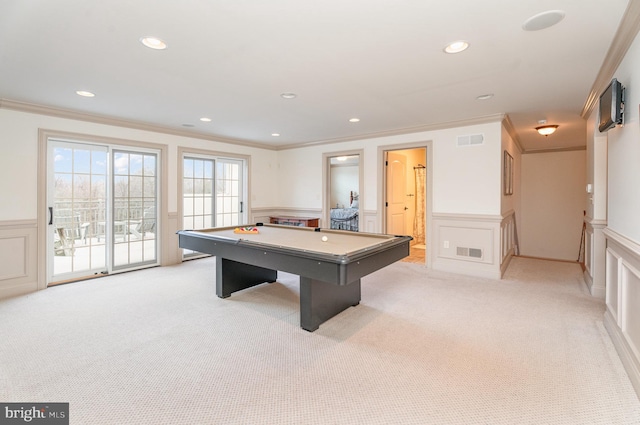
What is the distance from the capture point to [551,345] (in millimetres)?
2510

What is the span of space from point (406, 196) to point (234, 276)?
4397 millimetres

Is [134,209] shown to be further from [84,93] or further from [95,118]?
[84,93]

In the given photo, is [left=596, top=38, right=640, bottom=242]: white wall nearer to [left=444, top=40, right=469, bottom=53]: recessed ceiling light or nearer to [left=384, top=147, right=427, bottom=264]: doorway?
[left=444, top=40, right=469, bottom=53]: recessed ceiling light

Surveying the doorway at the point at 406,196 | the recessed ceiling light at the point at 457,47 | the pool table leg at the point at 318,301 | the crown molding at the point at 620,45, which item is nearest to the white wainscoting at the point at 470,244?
the doorway at the point at 406,196

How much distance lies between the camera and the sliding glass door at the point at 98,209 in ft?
13.8

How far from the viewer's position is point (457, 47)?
7.78 feet

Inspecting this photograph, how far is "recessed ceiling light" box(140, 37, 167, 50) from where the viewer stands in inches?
87.8

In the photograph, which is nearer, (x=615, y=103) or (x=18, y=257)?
(x=615, y=103)

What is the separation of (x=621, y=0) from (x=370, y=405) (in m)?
2.75

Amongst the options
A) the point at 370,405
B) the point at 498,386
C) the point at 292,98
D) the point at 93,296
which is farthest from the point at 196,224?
the point at 498,386

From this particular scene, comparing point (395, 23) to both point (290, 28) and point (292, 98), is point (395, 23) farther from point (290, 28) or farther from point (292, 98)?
point (292, 98)

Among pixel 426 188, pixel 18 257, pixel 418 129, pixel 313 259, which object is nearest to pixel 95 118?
pixel 18 257

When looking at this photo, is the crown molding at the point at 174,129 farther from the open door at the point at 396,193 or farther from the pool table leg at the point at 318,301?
the pool table leg at the point at 318,301

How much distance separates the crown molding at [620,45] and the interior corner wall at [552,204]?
13.4 feet
